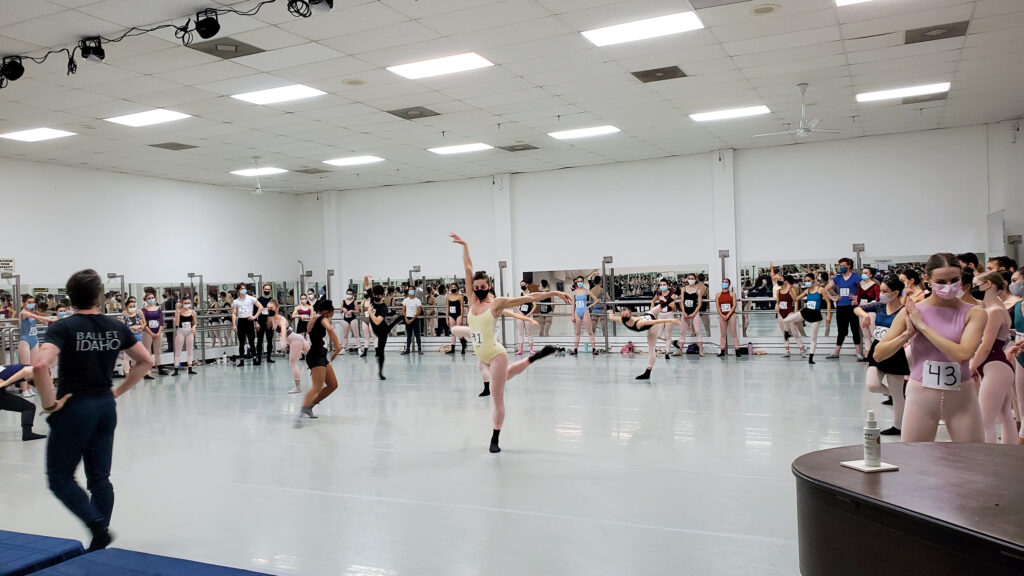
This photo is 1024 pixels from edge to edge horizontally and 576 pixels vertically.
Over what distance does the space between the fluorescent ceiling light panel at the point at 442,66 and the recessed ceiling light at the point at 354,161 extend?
5768mm

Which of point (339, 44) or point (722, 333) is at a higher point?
point (339, 44)

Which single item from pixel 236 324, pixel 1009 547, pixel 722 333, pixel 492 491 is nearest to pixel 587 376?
pixel 722 333

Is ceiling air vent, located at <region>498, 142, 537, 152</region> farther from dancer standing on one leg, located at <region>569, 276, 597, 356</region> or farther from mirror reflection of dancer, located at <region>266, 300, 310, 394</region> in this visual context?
mirror reflection of dancer, located at <region>266, 300, 310, 394</region>

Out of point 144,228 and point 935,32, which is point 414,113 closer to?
point 935,32

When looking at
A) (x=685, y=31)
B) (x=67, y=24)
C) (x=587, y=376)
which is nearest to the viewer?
(x=67, y=24)

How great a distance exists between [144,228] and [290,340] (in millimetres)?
6739

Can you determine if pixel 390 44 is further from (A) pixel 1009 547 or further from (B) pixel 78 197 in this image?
(B) pixel 78 197

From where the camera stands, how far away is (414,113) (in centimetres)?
1096

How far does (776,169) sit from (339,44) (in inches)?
395

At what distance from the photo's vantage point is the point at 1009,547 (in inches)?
80.3

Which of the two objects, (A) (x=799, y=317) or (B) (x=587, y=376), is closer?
(B) (x=587, y=376)

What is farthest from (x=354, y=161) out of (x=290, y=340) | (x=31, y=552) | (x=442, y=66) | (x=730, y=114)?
(x=31, y=552)

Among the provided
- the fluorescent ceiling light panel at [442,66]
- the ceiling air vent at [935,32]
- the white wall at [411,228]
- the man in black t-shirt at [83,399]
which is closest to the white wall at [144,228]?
the white wall at [411,228]

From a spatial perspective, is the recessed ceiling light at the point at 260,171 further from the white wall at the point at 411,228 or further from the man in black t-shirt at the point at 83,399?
the man in black t-shirt at the point at 83,399
